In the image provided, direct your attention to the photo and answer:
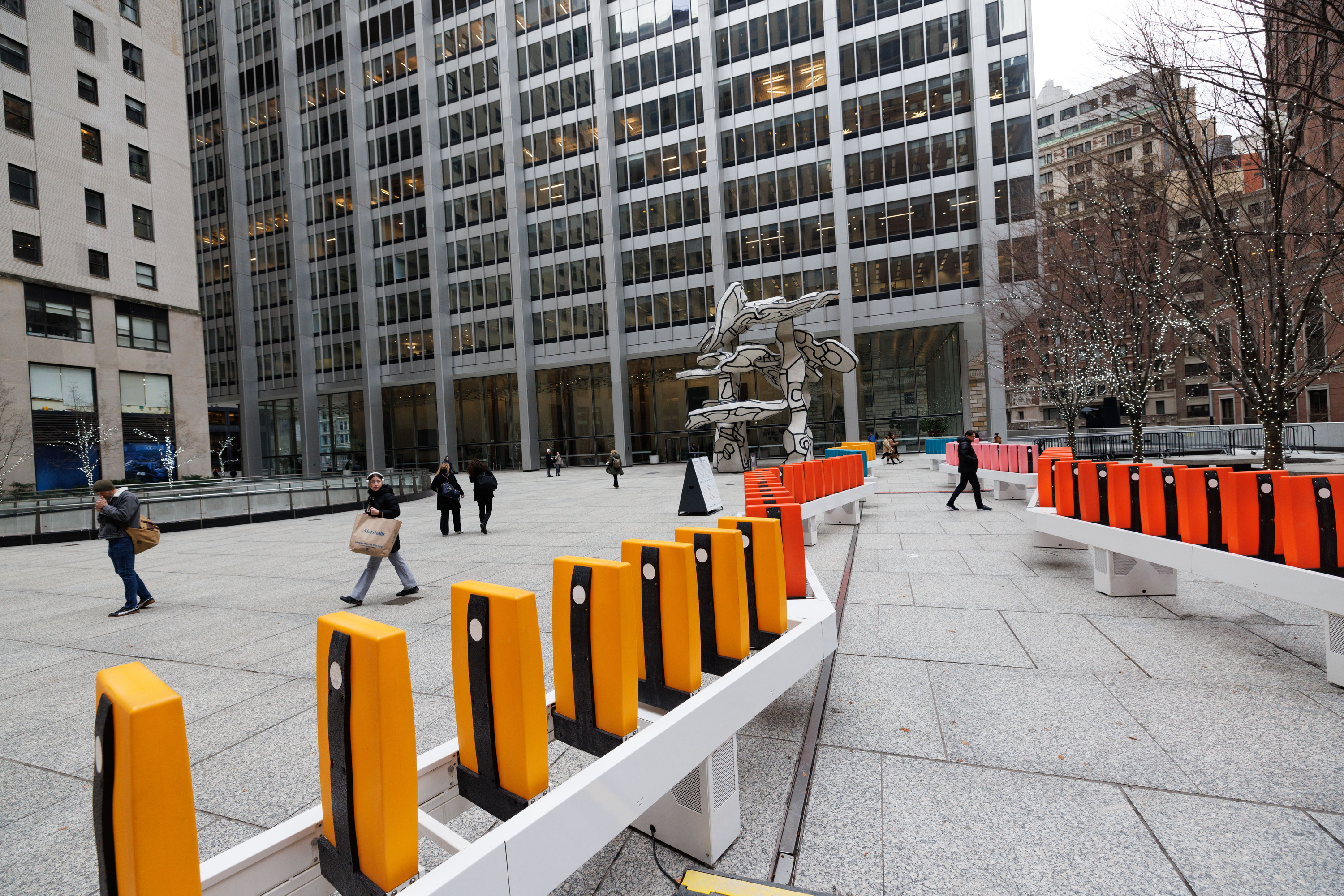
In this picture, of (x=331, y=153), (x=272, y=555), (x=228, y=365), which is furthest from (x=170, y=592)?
(x=228, y=365)

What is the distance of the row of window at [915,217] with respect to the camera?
3391cm

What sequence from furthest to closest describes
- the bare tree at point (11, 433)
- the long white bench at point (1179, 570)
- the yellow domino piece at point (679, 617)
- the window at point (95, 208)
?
the window at point (95, 208), the bare tree at point (11, 433), the long white bench at point (1179, 570), the yellow domino piece at point (679, 617)

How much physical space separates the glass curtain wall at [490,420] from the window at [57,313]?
20149mm

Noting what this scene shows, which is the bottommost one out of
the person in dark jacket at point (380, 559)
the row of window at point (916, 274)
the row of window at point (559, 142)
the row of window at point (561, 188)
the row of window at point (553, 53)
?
the person in dark jacket at point (380, 559)

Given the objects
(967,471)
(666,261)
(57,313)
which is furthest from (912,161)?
(57,313)

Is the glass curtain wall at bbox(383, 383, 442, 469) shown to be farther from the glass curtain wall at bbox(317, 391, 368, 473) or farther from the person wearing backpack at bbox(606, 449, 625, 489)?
the person wearing backpack at bbox(606, 449, 625, 489)

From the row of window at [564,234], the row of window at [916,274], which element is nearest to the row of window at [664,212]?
the row of window at [564,234]

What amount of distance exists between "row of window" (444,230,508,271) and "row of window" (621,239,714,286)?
9119 mm

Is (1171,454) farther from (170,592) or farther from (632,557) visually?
(170,592)

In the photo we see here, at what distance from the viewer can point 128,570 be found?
22.9 feet

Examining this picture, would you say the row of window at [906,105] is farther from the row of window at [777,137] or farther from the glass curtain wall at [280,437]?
the glass curtain wall at [280,437]

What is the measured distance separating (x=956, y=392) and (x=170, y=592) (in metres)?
38.0

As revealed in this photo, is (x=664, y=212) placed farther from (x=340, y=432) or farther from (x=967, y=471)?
(x=967, y=471)

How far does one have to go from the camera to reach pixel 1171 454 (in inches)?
1014
